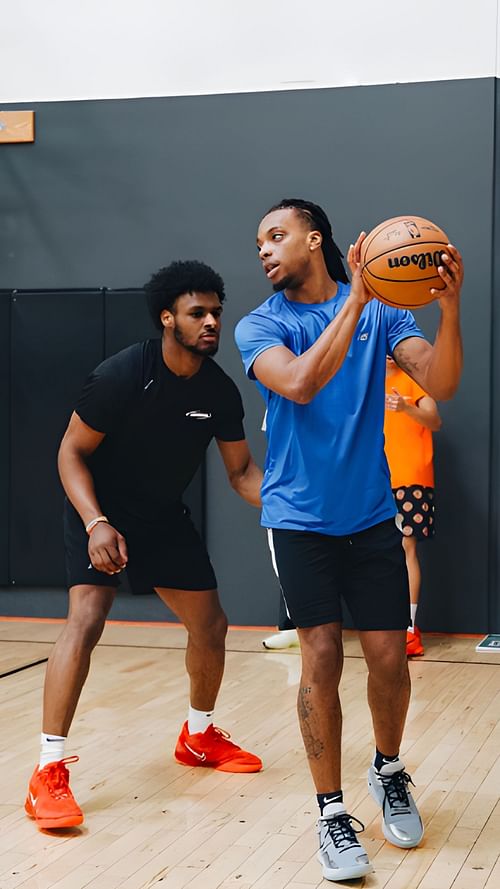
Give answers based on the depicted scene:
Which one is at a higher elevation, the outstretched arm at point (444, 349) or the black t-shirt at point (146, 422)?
the outstretched arm at point (444, 349)

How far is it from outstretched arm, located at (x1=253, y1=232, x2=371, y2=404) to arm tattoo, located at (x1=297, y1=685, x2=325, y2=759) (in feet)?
2.34

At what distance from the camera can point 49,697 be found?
10.5ft

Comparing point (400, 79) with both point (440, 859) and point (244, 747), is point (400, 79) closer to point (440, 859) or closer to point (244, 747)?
point (244, 747)

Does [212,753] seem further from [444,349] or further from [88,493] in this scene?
[444,349]

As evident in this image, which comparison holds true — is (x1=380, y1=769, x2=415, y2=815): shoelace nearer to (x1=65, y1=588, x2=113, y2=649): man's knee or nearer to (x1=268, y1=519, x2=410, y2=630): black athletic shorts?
(x1=268, y1=519, x2=410, y2=630): black athletic shorts

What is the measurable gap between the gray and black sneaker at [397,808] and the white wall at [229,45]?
13.0ft

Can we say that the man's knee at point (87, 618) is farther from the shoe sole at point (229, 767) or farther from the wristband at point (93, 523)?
the shoe sole at point (229, 767)

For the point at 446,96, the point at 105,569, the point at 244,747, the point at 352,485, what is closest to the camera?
the point at 352,485

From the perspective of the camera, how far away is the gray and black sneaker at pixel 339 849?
105 inches

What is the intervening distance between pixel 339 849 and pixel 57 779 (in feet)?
2.86

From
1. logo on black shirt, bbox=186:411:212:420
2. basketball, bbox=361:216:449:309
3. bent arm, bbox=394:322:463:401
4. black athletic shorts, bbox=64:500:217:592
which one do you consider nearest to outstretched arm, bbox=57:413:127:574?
black athletic shorts, bbox=64:500:217:592

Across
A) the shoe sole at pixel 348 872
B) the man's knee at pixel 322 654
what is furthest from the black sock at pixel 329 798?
the man's knee at pixel 322 654

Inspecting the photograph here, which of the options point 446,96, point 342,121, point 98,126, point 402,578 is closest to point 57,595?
point 98,126

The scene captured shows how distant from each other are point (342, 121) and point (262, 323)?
342 centimetres
